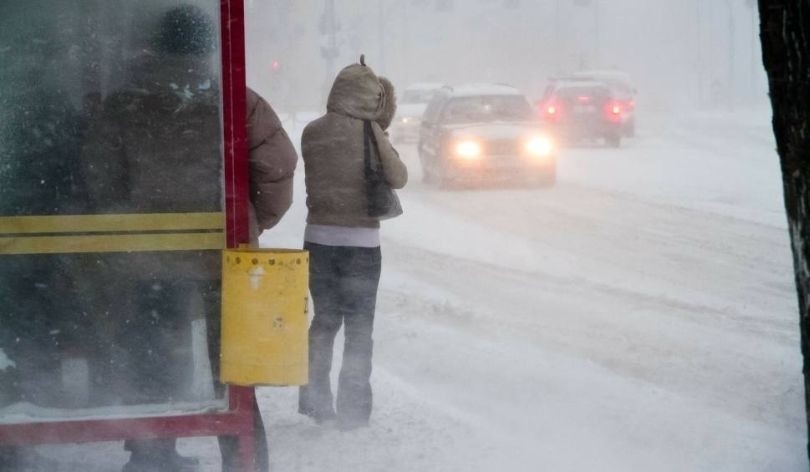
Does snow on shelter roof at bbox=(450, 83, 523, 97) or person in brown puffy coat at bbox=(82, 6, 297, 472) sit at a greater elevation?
snow on shelter roof at bbox=(450, 83, 523, 97)

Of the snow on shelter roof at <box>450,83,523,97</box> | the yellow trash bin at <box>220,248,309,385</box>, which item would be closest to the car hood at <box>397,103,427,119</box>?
the snow on shelter roof at <box>450,83,523,97</box>

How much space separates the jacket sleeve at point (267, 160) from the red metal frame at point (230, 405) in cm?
39

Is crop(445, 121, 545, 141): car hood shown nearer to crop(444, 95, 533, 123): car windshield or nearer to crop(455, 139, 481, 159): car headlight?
crop(455, 139, 481, 159): car headlight

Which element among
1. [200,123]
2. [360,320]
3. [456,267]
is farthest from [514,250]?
[200,123]

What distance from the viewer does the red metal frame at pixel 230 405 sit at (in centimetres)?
472

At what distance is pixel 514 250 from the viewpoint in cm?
1341

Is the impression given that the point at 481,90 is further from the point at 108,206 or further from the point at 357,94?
the point at 108,206

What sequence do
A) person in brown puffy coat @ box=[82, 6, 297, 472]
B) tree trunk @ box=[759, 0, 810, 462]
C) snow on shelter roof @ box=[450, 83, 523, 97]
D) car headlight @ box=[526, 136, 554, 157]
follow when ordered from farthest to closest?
snow on shelter roof @ box=[450, 83, 523, 97]
car headlight @ box=[526, 136, 554, 157]
person in brown puffy coat @ box=[82, 6, 297, 472]
tree trunk @ box=[759, 0, 810, 462]

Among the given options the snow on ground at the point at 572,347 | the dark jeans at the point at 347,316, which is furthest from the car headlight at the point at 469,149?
the dark jeans at the point at 347,316

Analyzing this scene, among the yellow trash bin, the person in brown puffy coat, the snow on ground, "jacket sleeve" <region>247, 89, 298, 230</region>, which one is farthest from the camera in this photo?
the snow on ground

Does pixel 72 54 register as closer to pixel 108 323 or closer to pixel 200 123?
pixel 200 123

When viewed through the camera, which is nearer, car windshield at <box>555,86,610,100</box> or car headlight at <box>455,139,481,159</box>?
car headlight at <box>455,139,481,159</box>

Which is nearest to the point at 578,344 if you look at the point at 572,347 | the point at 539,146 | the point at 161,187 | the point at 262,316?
the point at 572,347

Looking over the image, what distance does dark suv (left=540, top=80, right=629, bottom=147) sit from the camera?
29.3 m
